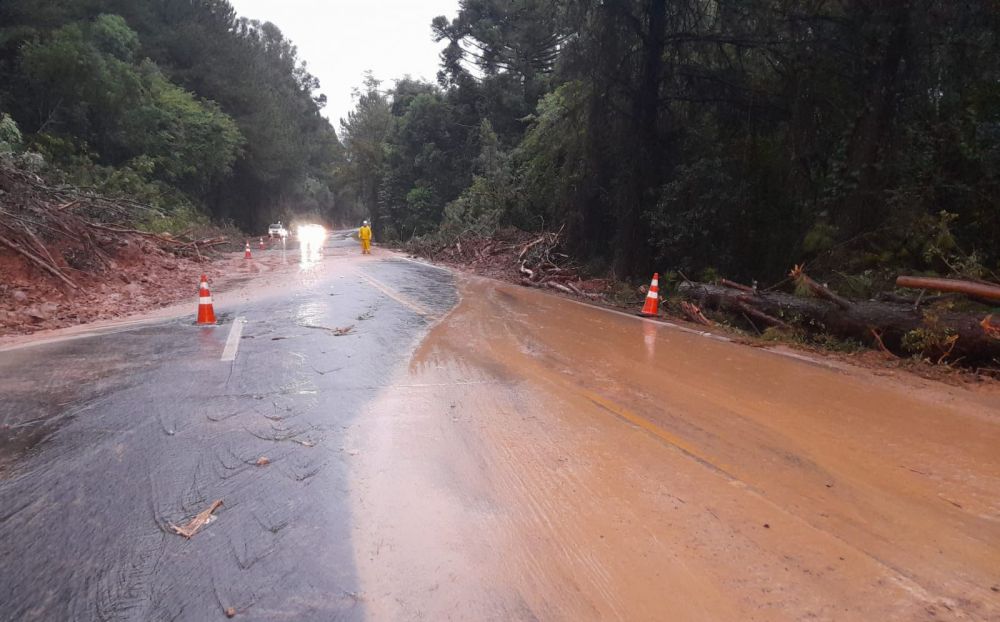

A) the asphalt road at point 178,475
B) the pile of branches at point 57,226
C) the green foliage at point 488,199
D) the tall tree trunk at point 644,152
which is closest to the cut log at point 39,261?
the pile of branches at point 57,226

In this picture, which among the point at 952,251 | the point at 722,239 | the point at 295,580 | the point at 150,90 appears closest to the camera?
the point at 295,580

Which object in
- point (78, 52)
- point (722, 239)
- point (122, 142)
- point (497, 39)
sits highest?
point (497, 39)

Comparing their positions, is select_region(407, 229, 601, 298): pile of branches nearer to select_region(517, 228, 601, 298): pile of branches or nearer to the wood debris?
select_region(517, 228, 601, 298): pile of branches

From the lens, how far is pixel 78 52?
23594 mm

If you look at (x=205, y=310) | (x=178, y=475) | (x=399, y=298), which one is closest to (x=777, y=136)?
(x=399, y=298)

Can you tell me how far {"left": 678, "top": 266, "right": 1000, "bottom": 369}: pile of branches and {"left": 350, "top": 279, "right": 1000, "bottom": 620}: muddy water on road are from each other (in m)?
1.17

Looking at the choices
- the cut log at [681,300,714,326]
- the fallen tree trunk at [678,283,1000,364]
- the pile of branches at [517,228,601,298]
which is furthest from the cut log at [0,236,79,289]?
the fallen tree trunk at [678,283,1000,364]

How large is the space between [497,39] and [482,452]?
107 feet

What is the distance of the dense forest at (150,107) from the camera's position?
2342 cm

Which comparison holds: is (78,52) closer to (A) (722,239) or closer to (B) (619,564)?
(A) (722,239)

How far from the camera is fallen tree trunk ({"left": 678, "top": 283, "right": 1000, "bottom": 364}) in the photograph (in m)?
7.06

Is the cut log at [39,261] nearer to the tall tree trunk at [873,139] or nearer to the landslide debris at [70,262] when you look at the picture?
the landslide debris at [70,262]

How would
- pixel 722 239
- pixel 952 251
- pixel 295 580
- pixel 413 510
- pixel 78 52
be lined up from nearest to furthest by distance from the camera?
1. pixel 295 580
2. pixel 413 510
3. pixel 952 251
4. pixel 722 239
5. pixel 78 52

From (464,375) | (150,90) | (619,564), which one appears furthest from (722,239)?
(150,90)
